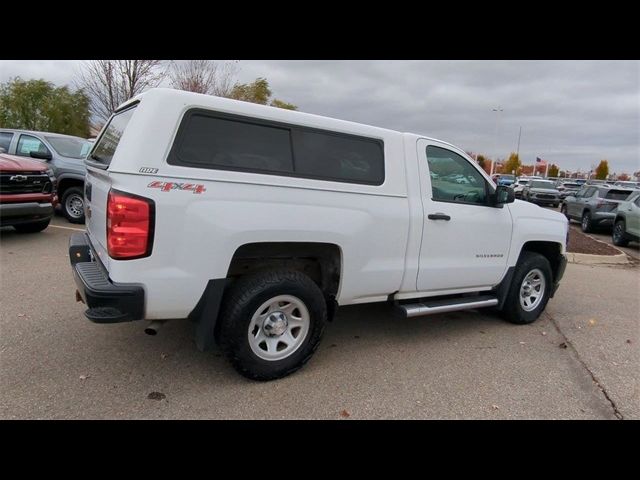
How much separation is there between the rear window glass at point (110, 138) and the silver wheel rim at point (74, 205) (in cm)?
563

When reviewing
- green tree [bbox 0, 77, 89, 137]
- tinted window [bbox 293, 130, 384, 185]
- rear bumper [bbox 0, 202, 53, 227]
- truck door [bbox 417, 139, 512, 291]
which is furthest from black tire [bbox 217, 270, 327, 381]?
green tree [bbox 0, 77, 89, 137]

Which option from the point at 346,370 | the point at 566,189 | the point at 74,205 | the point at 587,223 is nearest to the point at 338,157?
the point at 346,370

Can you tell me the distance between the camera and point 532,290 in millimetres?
4820

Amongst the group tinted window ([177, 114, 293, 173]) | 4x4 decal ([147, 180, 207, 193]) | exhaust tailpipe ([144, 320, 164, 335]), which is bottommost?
exhaust tailpipe ([144, 320, 164, 335])

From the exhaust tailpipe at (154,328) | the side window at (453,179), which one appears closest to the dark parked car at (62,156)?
the exhaust tailpipe at (154,328)

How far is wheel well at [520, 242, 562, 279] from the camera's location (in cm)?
488

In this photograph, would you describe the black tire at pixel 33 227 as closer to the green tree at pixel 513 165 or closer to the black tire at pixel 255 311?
the black tire at pixel 255 311

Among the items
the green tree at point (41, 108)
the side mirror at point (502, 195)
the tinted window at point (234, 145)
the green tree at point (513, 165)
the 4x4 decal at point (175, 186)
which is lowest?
the 4x4 decal at point (175, 186)

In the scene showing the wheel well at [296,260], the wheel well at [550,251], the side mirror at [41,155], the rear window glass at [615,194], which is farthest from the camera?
the rear window glass at [615,194]

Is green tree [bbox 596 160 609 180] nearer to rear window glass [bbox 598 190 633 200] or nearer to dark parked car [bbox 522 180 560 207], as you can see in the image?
dark parked car [bbox 522 180 560 207]

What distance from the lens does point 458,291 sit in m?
4.19

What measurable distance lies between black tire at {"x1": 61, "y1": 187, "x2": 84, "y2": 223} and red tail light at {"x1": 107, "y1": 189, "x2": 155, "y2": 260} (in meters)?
7.05

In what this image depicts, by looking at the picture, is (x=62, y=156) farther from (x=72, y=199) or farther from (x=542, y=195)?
(x=542, y=195)

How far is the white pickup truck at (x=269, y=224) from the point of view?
2.62 metres
